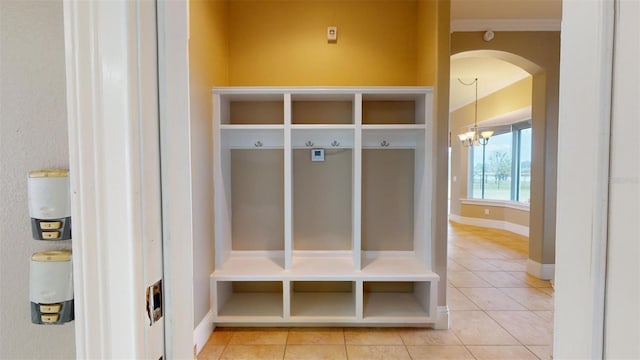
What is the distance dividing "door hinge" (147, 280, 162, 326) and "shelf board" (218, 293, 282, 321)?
1965mm

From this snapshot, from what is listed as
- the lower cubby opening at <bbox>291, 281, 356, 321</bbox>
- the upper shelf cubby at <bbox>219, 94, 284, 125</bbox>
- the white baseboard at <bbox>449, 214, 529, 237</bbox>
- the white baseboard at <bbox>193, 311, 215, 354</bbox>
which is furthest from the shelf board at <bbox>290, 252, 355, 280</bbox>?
the white baseboard at <bbox>449, 214, 529, 237</bbox>

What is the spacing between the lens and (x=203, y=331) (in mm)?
2131

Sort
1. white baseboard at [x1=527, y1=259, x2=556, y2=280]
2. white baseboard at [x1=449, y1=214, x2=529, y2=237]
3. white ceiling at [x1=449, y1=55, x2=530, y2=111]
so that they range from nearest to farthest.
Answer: white baseboard at [x1=527, y1=259, x2=556, y2=280], white ceiling at [x1=449, y1=55, x2=530, y2=111], white baseboard at [x1=449, y1=214, x2=529, y2=237]

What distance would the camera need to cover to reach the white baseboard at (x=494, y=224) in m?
6.21

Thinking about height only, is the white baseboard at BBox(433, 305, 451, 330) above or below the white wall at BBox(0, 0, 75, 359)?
below

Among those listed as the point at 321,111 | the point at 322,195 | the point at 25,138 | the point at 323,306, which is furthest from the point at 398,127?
the point at 25,138

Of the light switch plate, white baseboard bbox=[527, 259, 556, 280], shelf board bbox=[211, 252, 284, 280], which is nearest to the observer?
shelf board bbox=[211, 252, 284, 280]

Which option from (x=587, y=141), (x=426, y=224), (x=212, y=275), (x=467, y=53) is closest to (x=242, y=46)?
(x=212, y=275)

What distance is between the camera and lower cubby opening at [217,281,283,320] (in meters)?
2.36

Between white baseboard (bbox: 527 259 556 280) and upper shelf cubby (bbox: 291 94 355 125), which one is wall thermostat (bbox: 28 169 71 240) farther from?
white baseboard (bbox: 527 259 556 280)

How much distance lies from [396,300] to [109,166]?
2.58m

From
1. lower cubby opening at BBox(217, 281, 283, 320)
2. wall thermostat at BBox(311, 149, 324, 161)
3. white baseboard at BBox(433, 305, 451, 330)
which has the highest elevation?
wall thermostat at BBox(311, 149, 324, 161)

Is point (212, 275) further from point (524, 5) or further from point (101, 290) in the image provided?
point (524, 5)

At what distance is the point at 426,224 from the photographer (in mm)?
2365
